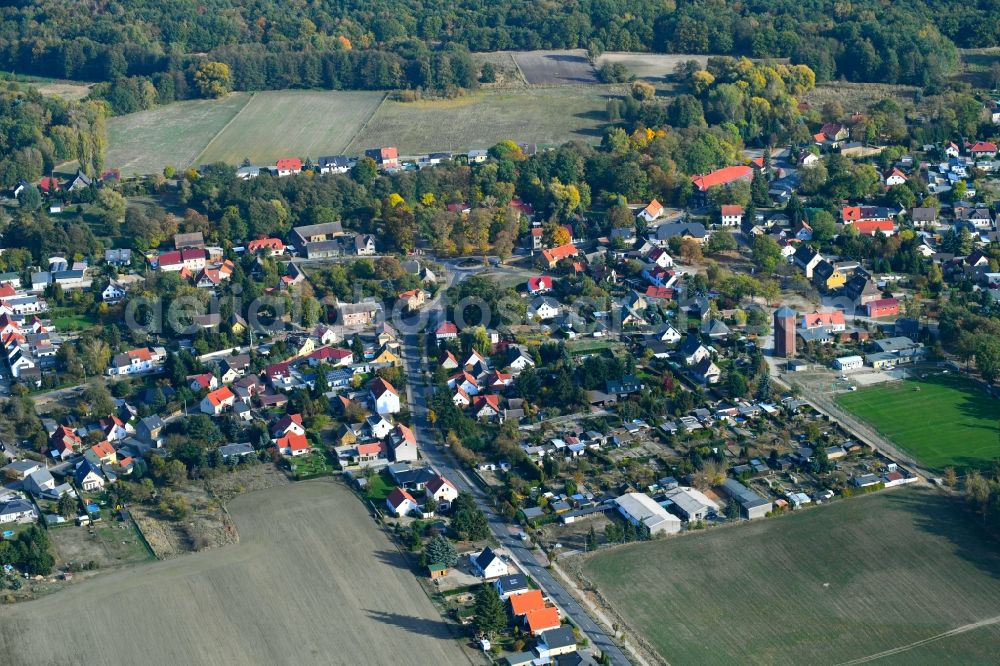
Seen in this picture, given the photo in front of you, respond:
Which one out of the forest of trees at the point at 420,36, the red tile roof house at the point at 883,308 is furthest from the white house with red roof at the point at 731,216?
the forest of trees at the point at 420,36

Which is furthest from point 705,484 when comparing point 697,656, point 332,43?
point 332,43

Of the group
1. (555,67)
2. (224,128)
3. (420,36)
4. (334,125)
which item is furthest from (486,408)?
(420,36)

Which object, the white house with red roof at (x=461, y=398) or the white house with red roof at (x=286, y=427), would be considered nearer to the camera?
the white house with red roof at (x=286, y=427)

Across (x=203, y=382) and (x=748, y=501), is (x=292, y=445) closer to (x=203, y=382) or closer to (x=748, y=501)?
(x=203, y=382)

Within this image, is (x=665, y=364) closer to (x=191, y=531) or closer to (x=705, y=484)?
(x=705, y=484)

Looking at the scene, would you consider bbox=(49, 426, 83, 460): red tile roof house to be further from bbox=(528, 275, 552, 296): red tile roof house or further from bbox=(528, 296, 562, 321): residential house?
bbox=(528, 275, 552, 296): red tile roof house

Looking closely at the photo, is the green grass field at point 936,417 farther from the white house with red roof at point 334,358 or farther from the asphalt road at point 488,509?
the white house with red roof at point 334,358
